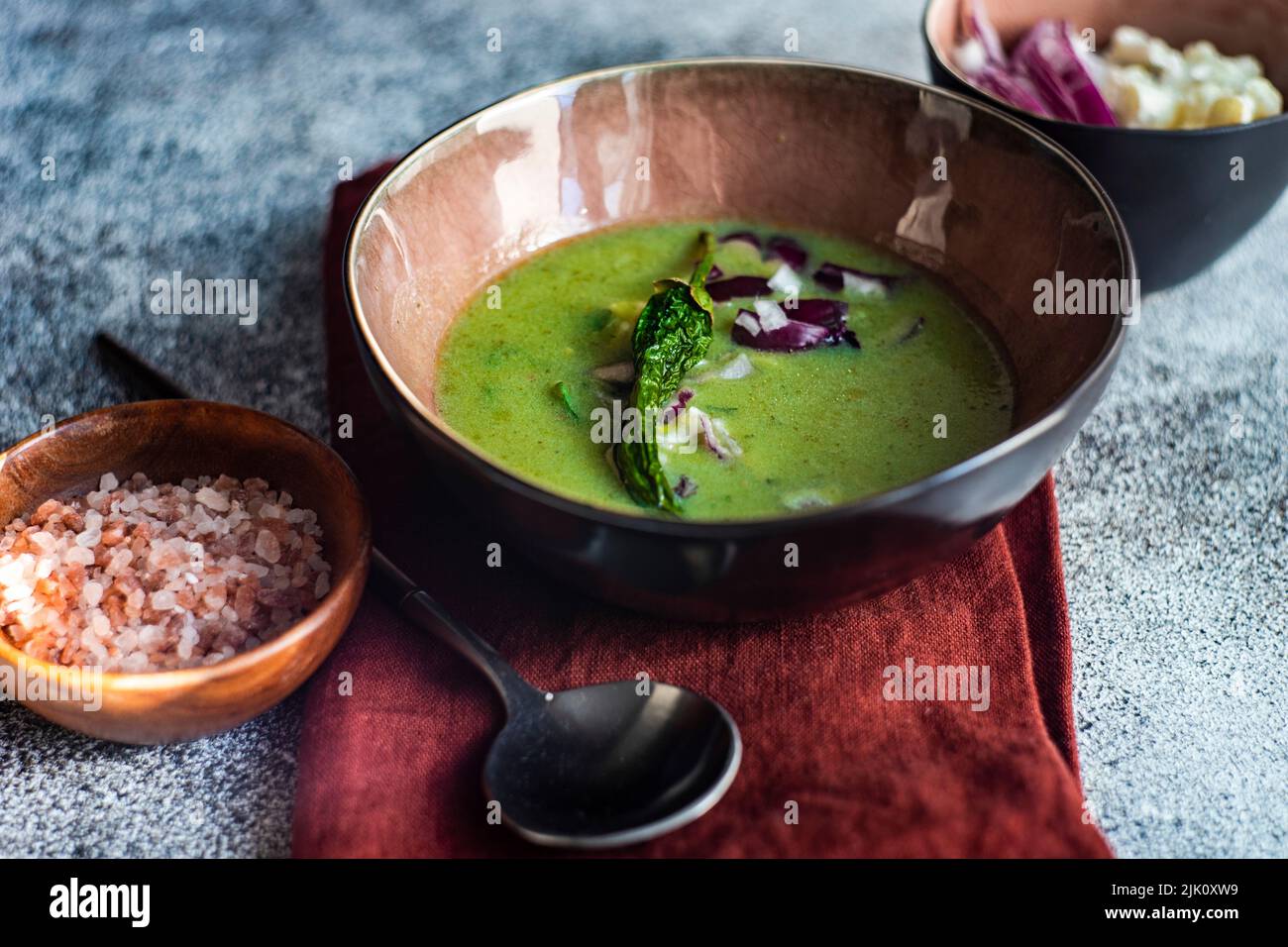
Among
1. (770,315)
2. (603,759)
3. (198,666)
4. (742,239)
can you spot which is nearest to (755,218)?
(742,239)

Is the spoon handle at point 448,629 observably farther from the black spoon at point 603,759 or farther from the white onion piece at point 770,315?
the white onion piece at point 770,315

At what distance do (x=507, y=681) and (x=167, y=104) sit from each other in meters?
2.00

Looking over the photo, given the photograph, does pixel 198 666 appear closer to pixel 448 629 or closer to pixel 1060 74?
pixel 448 629

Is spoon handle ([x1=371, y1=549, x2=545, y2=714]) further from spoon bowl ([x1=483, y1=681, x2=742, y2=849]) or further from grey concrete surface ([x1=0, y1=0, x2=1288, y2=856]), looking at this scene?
grey concrete surface ([x1=0, y1=0, x2=1288, y2=856])

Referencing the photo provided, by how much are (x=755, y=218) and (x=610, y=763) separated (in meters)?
1.12

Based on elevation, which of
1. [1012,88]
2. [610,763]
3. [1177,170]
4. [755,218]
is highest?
[1012,88]

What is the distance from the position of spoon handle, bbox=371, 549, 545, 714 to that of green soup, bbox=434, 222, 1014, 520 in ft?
0.69

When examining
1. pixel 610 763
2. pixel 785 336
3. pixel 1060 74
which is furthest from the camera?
pixel 1060 74

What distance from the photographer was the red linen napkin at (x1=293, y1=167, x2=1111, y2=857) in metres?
1.41

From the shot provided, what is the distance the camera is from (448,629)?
1.61 metres

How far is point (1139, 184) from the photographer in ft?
6.80

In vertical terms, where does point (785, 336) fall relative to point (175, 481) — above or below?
above
